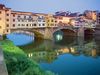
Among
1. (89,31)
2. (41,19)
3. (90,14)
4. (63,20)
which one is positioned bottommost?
(89,31)

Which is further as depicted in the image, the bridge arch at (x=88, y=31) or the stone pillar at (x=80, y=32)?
the bridge arch at (x=88, y=31)

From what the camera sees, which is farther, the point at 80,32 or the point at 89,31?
the point at 89,31

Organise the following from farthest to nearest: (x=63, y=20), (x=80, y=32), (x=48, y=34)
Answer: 1. (x=80, y=32)
2. (x=63, y=20)
3. (x=48, y=34)

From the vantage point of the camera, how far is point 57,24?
1386 cm

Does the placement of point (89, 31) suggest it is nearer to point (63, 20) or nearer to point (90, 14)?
point (90, 14)

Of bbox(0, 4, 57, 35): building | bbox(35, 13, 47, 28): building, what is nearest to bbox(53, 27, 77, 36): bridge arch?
bbox(0, 4, 57, 35): building

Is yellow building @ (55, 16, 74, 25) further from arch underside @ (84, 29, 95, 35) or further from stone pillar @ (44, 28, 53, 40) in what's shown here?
arch underside @ (84, 29, 95, 35)

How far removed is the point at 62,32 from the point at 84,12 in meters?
1.69

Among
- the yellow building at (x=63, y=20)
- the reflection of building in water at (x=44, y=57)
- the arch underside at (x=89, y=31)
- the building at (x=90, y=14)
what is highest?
the building at (x=90, y=14)

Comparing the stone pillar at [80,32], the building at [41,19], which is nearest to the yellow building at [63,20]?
the stone pillar at [80,32]

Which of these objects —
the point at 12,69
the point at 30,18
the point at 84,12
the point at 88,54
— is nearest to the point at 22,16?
the point at 30,18

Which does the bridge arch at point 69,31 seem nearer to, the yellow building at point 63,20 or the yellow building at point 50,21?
the yellow building at point 63,20

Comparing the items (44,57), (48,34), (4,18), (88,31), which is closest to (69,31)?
(88,31)

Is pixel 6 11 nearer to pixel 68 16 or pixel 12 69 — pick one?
pixel 68 16
